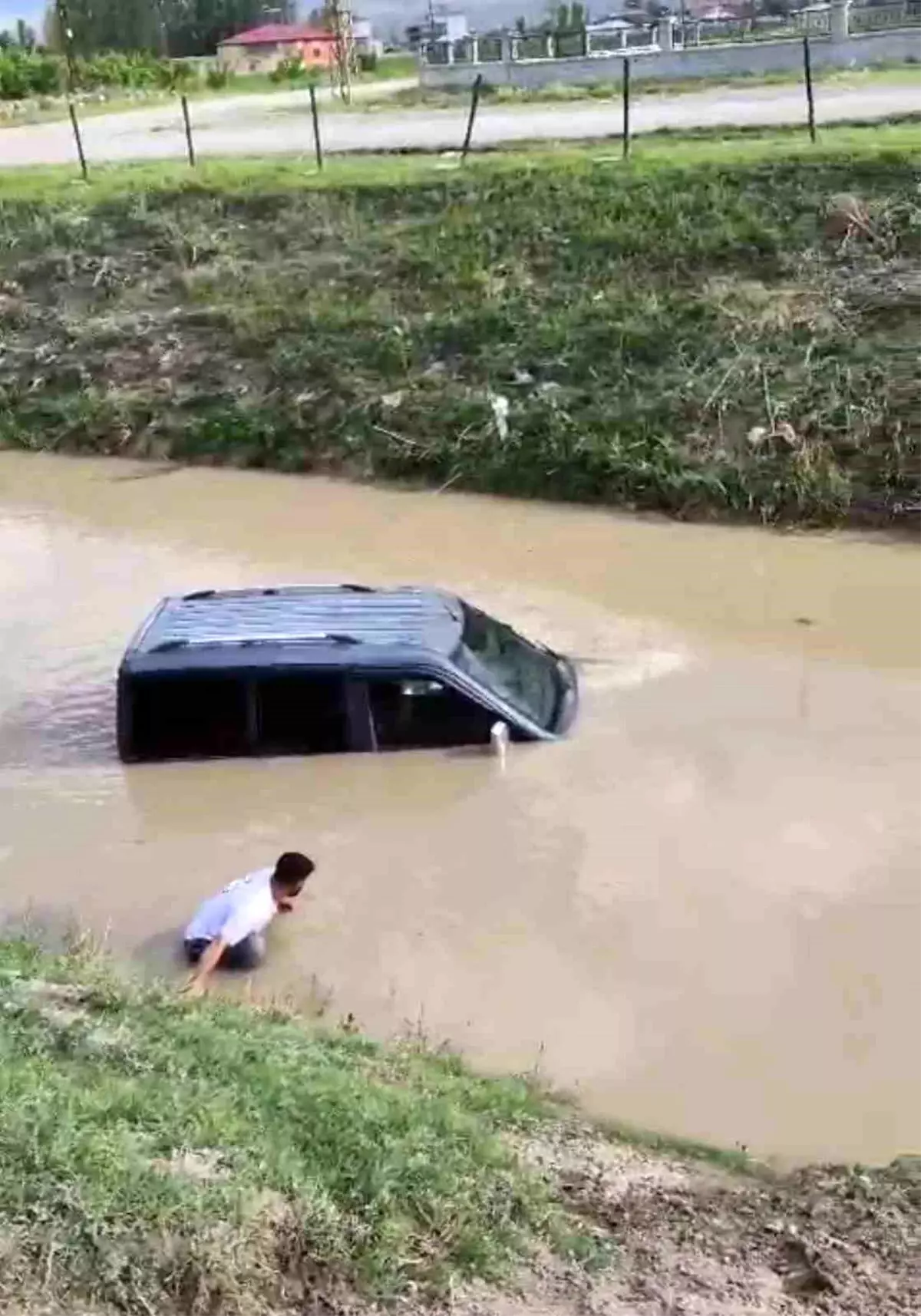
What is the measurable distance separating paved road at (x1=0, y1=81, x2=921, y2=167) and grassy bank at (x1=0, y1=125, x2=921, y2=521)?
280 centimetres

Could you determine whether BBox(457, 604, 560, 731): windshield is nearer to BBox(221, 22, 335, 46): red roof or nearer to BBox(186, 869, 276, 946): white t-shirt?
BBox(186, 869, 276, 946): white t-shirt

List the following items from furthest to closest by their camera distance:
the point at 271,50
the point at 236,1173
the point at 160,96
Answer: the point at 271,50
the point at 160,96
the point at 236,1173

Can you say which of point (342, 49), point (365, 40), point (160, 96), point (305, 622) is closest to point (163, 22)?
point (365, 40)

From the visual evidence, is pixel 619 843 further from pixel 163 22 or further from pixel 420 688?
pixel 163 22

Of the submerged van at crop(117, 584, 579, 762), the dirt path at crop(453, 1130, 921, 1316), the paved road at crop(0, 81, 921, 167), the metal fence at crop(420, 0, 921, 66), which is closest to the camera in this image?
the dirt path at crop(453, 1130, 921, 1316)

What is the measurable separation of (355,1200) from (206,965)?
2.84 m

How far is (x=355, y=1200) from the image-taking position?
16.3 feet

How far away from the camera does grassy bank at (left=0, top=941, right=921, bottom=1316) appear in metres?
4.50

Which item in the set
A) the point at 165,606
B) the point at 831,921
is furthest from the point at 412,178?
the point at 831,921

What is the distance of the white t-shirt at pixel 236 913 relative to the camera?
25.6 feet

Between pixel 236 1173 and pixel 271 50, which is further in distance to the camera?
pixel 271 50

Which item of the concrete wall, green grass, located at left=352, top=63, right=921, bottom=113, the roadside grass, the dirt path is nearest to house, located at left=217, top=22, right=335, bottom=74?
the roadside grass

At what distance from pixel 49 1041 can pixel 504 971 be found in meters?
2.58

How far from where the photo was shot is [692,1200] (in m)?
5.59
